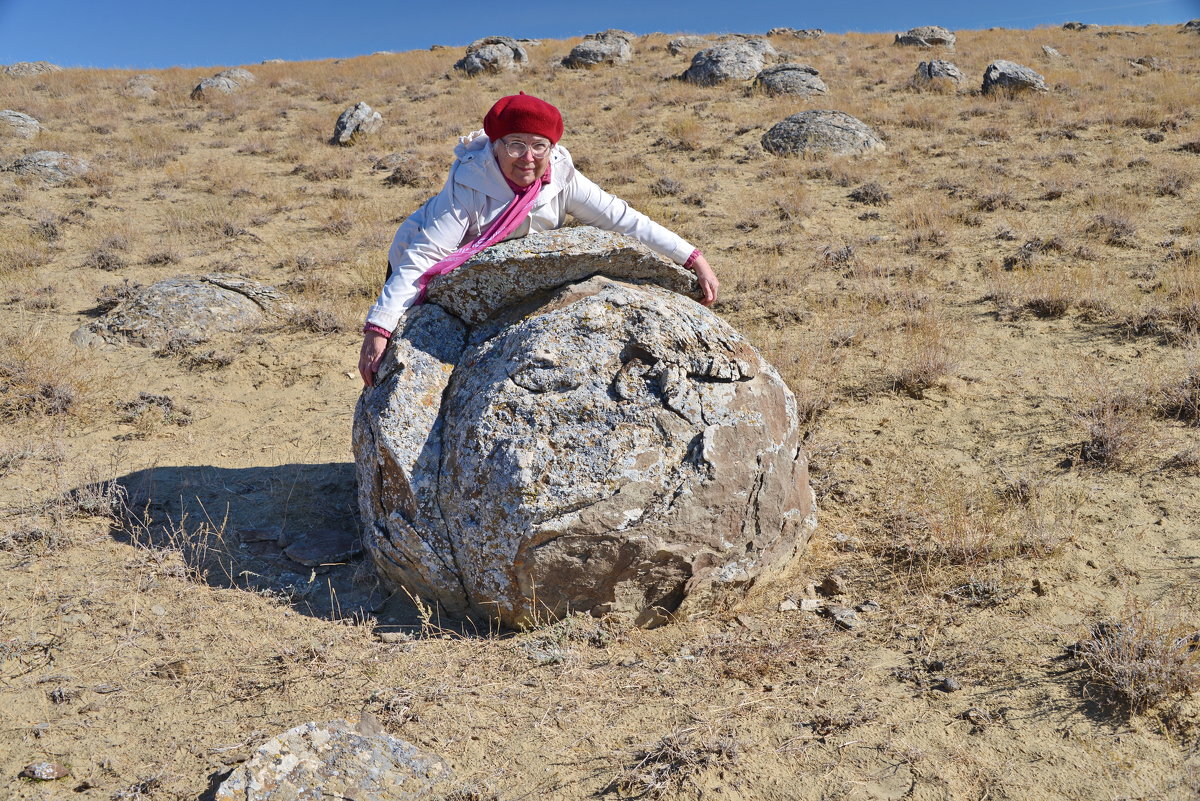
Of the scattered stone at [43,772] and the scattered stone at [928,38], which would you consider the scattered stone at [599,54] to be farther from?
the scattered stone at [43,772]

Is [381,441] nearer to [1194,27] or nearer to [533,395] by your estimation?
[533,395]

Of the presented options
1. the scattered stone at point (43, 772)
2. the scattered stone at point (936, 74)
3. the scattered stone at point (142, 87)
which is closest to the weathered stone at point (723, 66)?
the scattered stone at point (936, 74)

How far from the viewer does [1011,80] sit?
1720cm

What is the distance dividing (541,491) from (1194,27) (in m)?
34.9

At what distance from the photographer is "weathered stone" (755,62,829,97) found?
18.2 m

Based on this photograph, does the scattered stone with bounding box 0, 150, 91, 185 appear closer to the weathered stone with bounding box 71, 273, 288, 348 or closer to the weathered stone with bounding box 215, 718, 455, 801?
the weathered stone with bounding box 71, 273, 288, 348

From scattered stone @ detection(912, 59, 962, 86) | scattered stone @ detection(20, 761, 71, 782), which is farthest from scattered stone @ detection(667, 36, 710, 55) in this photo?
scattered stone @ detection(20, 761, 71, 782)

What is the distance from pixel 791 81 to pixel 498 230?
16.8 meters

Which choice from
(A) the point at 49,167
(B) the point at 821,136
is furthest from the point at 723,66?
(A) the point at 49,167

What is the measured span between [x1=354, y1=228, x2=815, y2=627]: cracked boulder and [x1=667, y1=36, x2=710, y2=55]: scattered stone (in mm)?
24149

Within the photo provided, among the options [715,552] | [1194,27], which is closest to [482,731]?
[715,552]

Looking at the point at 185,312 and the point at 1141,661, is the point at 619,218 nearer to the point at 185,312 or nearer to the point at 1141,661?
the point at 1141,661

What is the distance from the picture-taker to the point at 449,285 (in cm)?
390

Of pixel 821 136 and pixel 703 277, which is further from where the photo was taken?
pixel 821 136
